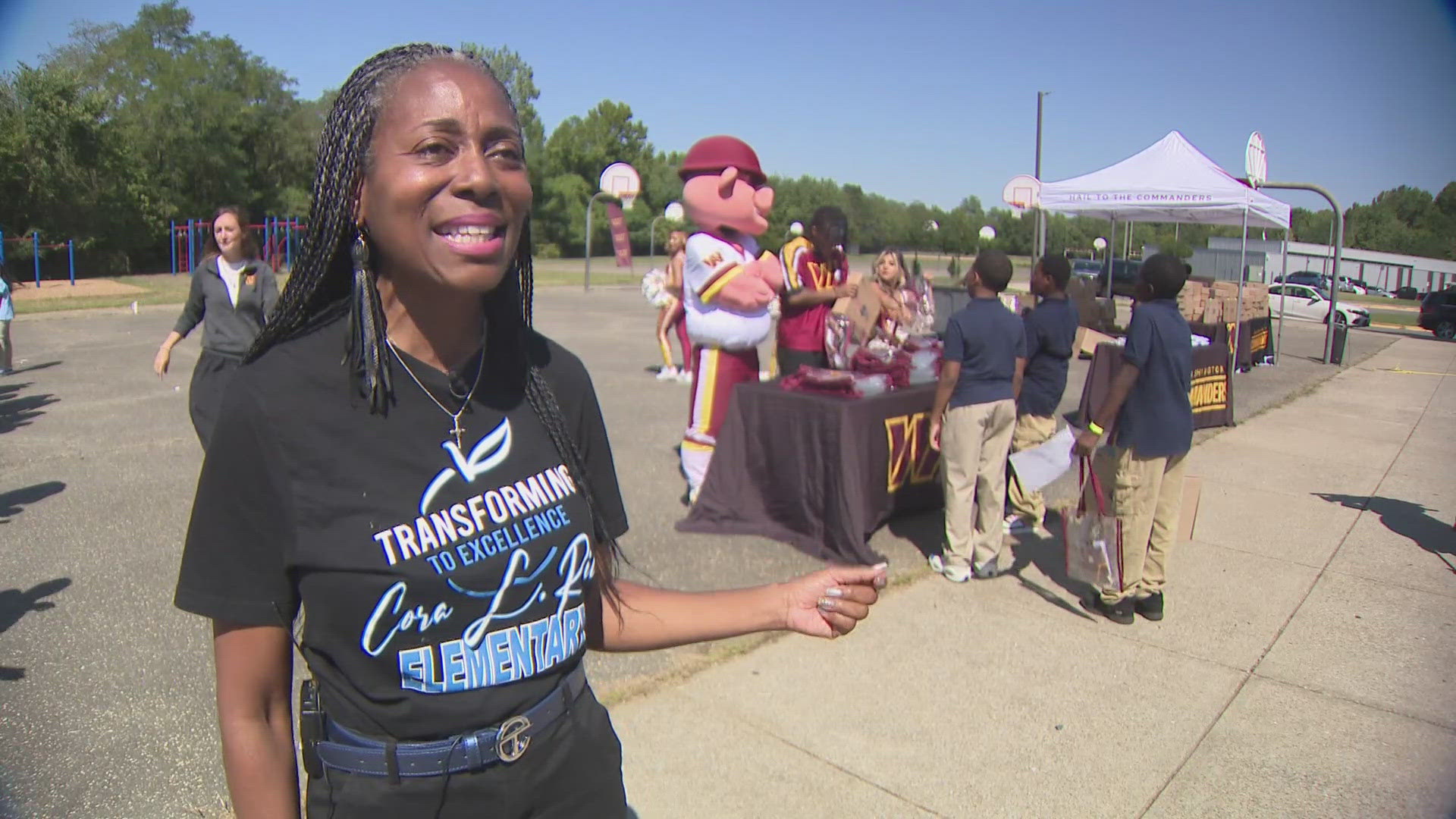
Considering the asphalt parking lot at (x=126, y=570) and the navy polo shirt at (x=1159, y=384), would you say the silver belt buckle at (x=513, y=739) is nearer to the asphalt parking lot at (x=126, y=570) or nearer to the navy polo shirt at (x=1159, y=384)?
the asphalt parking lot at (x=126, y=570)

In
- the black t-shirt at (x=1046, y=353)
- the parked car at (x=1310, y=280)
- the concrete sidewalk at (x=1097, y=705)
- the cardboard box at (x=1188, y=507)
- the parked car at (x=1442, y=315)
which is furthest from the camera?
the parked car at (x=1310, y=280)

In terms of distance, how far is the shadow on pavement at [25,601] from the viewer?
4.25 meters

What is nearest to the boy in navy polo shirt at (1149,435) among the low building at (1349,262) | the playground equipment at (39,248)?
the low building at (1349,262)

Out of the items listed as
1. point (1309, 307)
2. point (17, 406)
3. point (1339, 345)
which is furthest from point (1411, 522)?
point (1309, 307)

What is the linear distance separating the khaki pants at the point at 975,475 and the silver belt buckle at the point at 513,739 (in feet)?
13.1

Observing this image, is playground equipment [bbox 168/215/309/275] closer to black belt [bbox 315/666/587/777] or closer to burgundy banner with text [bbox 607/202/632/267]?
burgundy banner with text [bbox 607/202/632/267]

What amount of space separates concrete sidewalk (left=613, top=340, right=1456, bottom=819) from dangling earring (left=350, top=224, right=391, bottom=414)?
2.10 meters

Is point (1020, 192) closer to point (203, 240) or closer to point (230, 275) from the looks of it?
point (230, 275)

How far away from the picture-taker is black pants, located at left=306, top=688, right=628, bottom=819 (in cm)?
128

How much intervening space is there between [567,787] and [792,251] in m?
5.27

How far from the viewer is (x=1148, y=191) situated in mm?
12328

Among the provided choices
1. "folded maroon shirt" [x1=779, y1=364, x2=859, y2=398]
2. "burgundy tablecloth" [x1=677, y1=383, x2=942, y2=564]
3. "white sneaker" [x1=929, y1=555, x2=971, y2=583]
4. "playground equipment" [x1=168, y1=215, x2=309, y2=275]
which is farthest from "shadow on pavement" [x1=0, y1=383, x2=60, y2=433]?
"playground equipment" [x1=168, y1=215, x2=309, y2=275]

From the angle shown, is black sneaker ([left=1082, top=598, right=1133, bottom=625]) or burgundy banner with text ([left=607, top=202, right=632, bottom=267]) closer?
black sneaker ([left=1082, top=598, right=1133, bottom=625])

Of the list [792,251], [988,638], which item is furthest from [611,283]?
[988,638]
